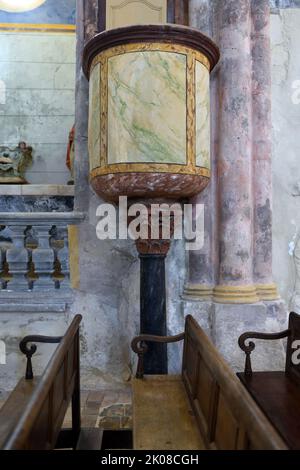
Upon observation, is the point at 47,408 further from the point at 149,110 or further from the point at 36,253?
the point at 36,253

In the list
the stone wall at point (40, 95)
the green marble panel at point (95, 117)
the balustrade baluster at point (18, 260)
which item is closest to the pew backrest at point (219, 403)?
the green marble panel at point (95, 117)

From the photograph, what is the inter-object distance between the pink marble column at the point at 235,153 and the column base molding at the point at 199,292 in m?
0.05

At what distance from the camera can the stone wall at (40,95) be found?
21.1 feet

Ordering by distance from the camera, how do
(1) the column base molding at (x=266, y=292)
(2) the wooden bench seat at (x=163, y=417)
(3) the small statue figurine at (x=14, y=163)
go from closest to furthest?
(2) the wooden bench seat at (x=163, y=417) < (1) the column base molding at (x=266, y=292) < (3) the small statue figurine at (x=14, y=163)

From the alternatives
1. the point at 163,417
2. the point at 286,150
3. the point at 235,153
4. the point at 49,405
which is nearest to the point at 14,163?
the point at 235,153

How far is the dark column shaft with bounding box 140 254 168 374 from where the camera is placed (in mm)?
2805

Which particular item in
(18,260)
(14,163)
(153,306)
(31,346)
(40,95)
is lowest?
(31,346)

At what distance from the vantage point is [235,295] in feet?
9.84

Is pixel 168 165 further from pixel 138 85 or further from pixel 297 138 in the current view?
pixel 297 138

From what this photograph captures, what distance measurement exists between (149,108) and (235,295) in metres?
1.44

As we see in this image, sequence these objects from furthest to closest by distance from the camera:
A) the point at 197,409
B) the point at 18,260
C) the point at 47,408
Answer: the point at 18,260
the point at 197,409
the point at 47,408

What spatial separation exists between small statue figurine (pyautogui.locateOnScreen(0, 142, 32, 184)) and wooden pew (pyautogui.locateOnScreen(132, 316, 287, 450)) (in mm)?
3859

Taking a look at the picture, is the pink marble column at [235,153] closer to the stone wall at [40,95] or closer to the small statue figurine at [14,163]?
the small statue figurine at [14,163]

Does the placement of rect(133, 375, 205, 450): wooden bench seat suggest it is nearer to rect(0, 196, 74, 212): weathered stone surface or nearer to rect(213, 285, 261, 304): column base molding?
rect(213, 285, 261, 304): column base molding
